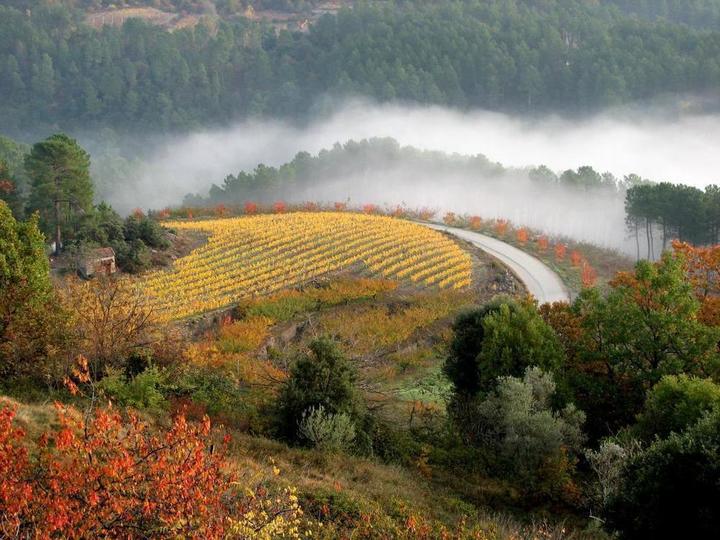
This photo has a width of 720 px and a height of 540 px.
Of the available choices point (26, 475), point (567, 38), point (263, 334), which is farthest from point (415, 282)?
point (567, 38)

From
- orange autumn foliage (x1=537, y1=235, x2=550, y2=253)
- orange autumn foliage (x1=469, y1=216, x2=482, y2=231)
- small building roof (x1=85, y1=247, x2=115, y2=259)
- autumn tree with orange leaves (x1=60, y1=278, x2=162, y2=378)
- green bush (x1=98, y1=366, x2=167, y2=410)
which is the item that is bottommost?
orange autumn foliage (x1=537, y1=235, x2=550, y2=253)

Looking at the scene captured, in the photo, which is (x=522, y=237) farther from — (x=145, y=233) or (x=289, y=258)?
(x=145, y=233)

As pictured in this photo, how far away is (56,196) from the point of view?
54.9 m

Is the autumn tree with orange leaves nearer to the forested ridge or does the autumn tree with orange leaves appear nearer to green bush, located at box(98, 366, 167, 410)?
green bush, located at box(98, 366, 167, 410)

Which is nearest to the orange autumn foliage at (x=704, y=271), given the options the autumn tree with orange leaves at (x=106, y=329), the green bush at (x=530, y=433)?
the green bush at (x=530, y=433)

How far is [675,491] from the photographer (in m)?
15.7

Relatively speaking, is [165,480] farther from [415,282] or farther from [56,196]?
[56,196]

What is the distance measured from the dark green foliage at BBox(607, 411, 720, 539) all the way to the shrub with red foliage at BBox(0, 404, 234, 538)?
960 cm

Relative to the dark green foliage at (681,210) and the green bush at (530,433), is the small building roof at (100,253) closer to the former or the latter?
the green bush at (530,433)

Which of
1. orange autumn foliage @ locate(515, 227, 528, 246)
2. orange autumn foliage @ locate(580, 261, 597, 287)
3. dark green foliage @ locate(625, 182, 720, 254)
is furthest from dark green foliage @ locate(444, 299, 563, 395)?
orange autumn foliage @ locate(515, 227, 528, 246)

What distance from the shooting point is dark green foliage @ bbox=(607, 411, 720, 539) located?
15227 mm

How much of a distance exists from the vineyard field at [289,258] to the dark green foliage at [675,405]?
77.3 feet

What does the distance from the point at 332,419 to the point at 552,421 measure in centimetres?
664

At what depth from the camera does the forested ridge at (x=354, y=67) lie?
157m
